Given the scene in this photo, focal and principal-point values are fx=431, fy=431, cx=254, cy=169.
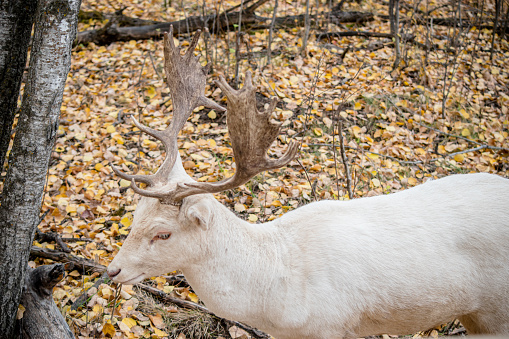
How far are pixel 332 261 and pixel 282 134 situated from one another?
3218 mm

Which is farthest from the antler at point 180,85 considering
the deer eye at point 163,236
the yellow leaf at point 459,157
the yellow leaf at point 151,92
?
the yellow leaf at point 459,157

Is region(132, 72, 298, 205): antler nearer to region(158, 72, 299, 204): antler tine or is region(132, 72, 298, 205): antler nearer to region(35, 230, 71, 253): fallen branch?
region(158, 72, 299, 204): antler tine

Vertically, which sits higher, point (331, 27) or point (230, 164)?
point (331, 27)

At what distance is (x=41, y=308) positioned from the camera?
305 cm

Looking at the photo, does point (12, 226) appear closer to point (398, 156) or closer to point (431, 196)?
point (431, 196)

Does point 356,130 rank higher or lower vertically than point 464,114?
lower

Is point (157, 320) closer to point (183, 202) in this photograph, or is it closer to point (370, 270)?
point (183, 202)

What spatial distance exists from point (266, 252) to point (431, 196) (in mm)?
1254

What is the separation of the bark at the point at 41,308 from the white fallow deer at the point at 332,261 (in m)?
0.52

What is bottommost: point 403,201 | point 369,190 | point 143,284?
point 143,284

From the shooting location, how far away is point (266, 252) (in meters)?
2.99

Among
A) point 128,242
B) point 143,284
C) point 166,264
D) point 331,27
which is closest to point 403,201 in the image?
point 166,264

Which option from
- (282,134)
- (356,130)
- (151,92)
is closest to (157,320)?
(282,134)

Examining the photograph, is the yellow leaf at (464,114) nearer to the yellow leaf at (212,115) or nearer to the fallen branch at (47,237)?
the yellow leaf at (212,115)
